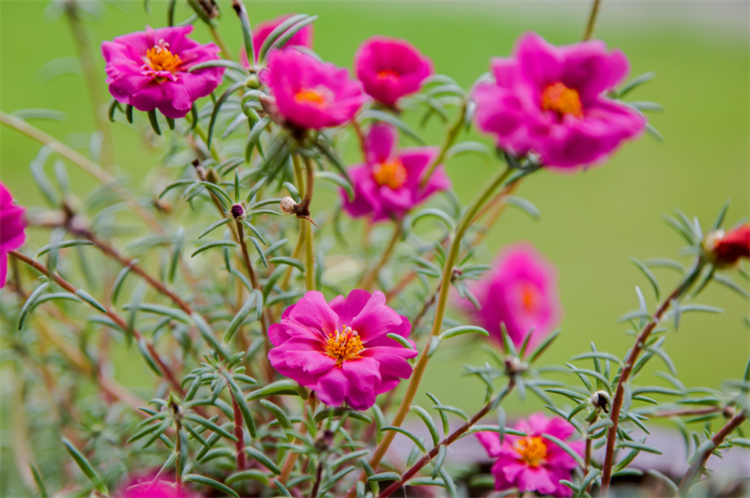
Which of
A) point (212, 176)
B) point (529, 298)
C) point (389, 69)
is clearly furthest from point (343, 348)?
point (529, 298)

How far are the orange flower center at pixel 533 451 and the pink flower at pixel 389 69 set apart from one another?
0.86 ft

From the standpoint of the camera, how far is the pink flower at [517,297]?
1.84 ft

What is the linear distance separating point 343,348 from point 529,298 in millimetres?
346

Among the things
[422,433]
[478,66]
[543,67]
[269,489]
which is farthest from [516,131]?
[478,66]

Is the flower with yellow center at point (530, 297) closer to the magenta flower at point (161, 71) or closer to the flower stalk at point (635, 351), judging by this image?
the flower stalk at point (635, 351)

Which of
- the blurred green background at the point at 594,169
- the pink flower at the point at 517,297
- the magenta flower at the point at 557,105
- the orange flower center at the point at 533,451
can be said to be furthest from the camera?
the blurred green background at the point at 594,169

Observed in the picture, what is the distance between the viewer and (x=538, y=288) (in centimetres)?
62

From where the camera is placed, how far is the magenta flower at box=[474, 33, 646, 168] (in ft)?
0.79

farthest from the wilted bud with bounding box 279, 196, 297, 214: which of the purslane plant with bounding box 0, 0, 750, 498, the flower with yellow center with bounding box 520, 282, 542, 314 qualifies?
the flower with yellow center with bounding box 520, 282, 542, 314

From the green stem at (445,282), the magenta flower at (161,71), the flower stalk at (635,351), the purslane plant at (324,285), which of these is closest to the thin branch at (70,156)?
the purslane plant at (324,285)

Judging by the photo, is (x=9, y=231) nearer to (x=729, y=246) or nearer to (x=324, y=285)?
(x=324, y=285)

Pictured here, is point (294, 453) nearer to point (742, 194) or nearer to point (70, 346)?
point (70, 346)

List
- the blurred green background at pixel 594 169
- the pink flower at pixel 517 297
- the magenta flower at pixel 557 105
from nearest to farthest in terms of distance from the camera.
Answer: the magenta flower at pixel 557 105 < the pink flower at pixel 517 297 < the blurred green background at pixel 594 169

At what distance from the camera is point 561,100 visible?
262mm
